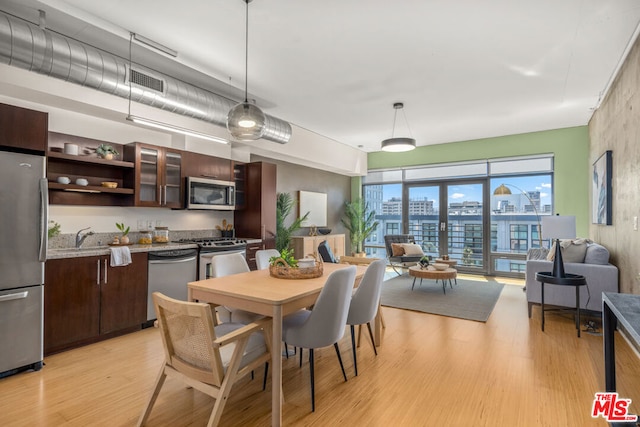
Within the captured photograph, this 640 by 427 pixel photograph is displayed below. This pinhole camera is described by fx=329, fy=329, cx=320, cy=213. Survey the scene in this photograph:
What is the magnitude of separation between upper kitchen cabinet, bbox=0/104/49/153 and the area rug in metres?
4.27

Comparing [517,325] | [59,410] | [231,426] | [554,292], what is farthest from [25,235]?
[554,292]

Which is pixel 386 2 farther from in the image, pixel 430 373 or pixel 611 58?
pixel 430 373

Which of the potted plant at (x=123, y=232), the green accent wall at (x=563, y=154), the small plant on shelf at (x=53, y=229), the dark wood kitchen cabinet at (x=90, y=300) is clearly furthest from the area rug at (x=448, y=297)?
the small plant on shelf at (x=53, y=229)

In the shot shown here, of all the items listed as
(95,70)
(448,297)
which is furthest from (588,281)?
(95,70)

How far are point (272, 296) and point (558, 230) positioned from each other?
130 inches

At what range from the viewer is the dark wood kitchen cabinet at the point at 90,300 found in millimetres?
3004

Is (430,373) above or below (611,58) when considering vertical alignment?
below

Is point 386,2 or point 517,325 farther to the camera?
point 517,325

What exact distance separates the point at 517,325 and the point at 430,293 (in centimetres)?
155

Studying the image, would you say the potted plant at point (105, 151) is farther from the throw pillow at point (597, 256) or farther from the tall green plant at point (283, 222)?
the throw pillow at point (597, 256)

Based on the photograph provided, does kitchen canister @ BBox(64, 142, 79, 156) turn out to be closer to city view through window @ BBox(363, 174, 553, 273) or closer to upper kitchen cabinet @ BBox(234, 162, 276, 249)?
upper kitchen cabinet @ BBox(234, 162, 276, 249)

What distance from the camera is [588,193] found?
5.88 m

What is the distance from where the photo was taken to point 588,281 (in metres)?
3.80

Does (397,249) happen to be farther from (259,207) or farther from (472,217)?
(259,207)
